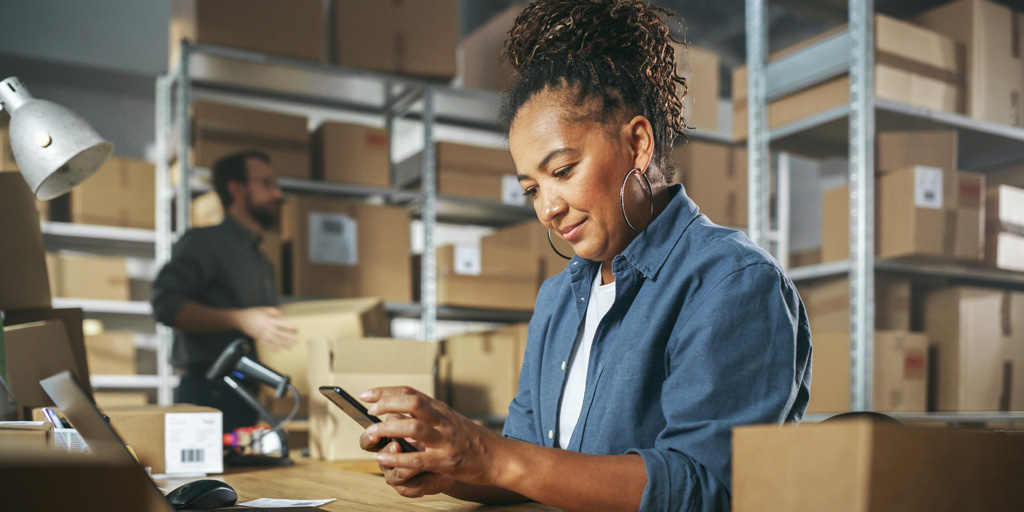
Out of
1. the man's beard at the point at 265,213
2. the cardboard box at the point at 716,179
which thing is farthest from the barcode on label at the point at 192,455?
the cardboard box at the point at 716,179

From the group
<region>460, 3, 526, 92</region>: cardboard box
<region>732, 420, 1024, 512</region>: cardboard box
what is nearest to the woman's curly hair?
<region>732, 420, 1024, 512</region>: cardboard box

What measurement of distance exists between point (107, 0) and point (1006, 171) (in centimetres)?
295

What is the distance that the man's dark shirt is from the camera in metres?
2.64

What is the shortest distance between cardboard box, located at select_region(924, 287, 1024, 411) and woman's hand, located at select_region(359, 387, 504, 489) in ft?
7.61

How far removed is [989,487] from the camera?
58 cm

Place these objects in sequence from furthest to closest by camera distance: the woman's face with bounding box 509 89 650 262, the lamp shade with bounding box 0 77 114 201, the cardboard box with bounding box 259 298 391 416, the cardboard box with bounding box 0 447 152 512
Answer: the cardboard box with bounding box 259 298 391 416 < the lamp shade with bounding box 0 77 114 201 < the woman's face with bounding box 509 89 650 262 < the cardboard box with bounding box 0 447 152 512

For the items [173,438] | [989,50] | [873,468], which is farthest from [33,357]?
[989,50]

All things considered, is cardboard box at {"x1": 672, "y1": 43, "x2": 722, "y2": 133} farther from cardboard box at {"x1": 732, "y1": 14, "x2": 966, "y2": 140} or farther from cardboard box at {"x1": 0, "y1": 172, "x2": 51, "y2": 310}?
cardboard box at {"x1": 0, "y1": 172, "x2": 51, "y2": 310}

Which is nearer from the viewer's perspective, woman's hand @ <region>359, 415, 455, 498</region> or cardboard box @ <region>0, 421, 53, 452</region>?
woman's hand @ <region>359, 415, 455, 498</region>

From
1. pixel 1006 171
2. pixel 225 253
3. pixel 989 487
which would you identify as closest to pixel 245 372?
pixel 225 253

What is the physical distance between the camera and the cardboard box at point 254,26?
297 cm

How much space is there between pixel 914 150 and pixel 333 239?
205cm

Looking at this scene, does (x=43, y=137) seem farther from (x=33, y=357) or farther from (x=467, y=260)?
(x=467, y=260)

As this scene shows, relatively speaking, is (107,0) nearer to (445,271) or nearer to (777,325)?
(777,325)
